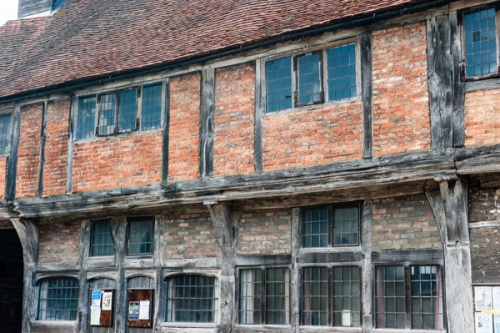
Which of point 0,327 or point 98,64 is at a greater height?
point 98,64

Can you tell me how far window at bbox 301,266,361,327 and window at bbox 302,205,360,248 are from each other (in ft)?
1.29

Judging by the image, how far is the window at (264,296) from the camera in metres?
10.3

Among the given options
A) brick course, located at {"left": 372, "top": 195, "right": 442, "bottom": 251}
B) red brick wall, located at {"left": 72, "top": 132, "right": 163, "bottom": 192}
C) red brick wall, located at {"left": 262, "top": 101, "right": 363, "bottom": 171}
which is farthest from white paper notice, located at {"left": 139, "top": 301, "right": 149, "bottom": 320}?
brick course, located at {"left": 372, "top": 195, "right": 442, "bottom": 251}

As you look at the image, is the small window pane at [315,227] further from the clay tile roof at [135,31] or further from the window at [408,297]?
the clay tile roof at [135,31]

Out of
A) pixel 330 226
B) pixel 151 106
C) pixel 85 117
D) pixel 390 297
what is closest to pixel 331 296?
pixel 390 297

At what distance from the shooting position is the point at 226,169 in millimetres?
10547

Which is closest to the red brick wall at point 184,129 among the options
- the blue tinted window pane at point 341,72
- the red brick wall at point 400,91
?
the blue tinted window pane at point 341,72

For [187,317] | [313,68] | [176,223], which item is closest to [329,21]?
[313,68]

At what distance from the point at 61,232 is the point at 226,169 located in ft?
14.0

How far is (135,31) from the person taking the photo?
13500 millimetres

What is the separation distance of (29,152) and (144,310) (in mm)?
3959

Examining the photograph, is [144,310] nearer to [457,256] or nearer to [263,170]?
[263,170]

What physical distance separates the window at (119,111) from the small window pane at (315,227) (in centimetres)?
318

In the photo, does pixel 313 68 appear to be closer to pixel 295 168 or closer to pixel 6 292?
pixel 295 168
